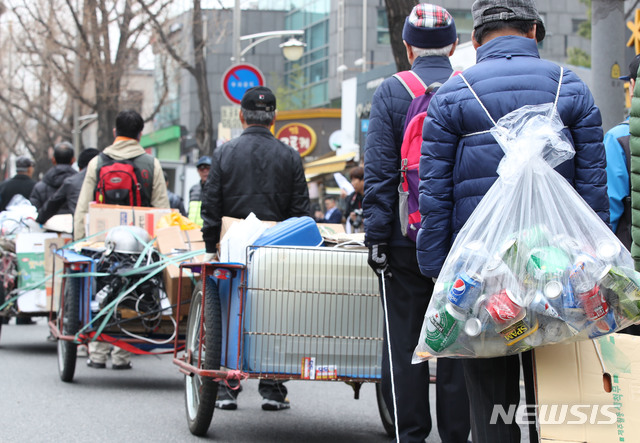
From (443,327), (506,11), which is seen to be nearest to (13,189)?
(506,11)

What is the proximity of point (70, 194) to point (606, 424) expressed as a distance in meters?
7.49

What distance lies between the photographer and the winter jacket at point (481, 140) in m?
3.71

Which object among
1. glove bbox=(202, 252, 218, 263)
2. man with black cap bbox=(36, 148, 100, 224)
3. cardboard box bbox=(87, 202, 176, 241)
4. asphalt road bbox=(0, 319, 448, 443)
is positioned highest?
man with black cap bbox=(36, 148, 100, 224)

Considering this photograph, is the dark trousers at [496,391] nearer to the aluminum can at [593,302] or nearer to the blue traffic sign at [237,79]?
the aluminum can at [593,302]

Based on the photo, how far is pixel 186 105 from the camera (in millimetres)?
72625

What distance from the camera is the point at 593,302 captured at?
322 centimetres

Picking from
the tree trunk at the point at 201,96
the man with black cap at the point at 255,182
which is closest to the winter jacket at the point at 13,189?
the man with black cap at the point at 255,182

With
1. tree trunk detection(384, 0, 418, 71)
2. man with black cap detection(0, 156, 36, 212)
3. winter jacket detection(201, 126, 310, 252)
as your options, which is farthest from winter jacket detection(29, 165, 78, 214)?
winter jacket detection(201, 126, 310, 252)

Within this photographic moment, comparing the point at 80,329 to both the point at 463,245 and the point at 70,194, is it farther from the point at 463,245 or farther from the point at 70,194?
the point at 463,245

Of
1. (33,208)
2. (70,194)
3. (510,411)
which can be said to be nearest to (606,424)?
(510,411)

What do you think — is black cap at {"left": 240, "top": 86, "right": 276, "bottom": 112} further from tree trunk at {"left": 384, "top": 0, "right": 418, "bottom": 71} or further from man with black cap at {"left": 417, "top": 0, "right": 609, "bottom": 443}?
tree trunk at {"left": 384, "top": 0, "right": 418, "bottom": 71}

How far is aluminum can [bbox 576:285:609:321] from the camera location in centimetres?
321

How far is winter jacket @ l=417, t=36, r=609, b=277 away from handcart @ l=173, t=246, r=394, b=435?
61.8 inches

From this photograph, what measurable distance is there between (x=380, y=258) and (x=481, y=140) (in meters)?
1.14
